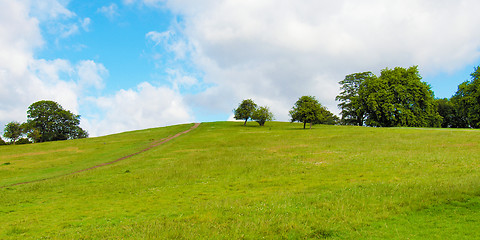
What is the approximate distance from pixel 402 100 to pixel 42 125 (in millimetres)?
124515

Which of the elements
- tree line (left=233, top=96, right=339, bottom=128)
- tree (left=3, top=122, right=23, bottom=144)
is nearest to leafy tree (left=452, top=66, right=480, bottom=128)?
tree line (left=233, top=96, right=339, bottom=128)

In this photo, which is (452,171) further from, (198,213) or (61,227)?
(61,227)

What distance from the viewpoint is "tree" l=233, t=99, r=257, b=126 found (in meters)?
93.9

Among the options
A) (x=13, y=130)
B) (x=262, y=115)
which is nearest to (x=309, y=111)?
(x=262, y=115)

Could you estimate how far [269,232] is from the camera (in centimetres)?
1051

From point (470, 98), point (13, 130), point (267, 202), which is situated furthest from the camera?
point (13, 130)

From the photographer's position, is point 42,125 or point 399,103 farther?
point 42,125

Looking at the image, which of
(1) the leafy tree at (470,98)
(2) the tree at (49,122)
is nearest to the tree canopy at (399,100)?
(1) the leafy tree at (470,98)

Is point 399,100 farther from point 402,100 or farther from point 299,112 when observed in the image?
point 299,112

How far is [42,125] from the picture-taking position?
9388cm

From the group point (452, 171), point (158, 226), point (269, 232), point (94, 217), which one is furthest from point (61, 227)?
point (452, 171)

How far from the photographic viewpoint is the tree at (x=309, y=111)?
74.0m

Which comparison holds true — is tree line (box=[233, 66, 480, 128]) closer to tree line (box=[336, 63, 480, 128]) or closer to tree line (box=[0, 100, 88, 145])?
tree line (box=[336, 63, 480, 128])

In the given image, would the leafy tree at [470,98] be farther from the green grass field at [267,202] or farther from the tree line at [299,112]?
the green grass field at [267,202]
